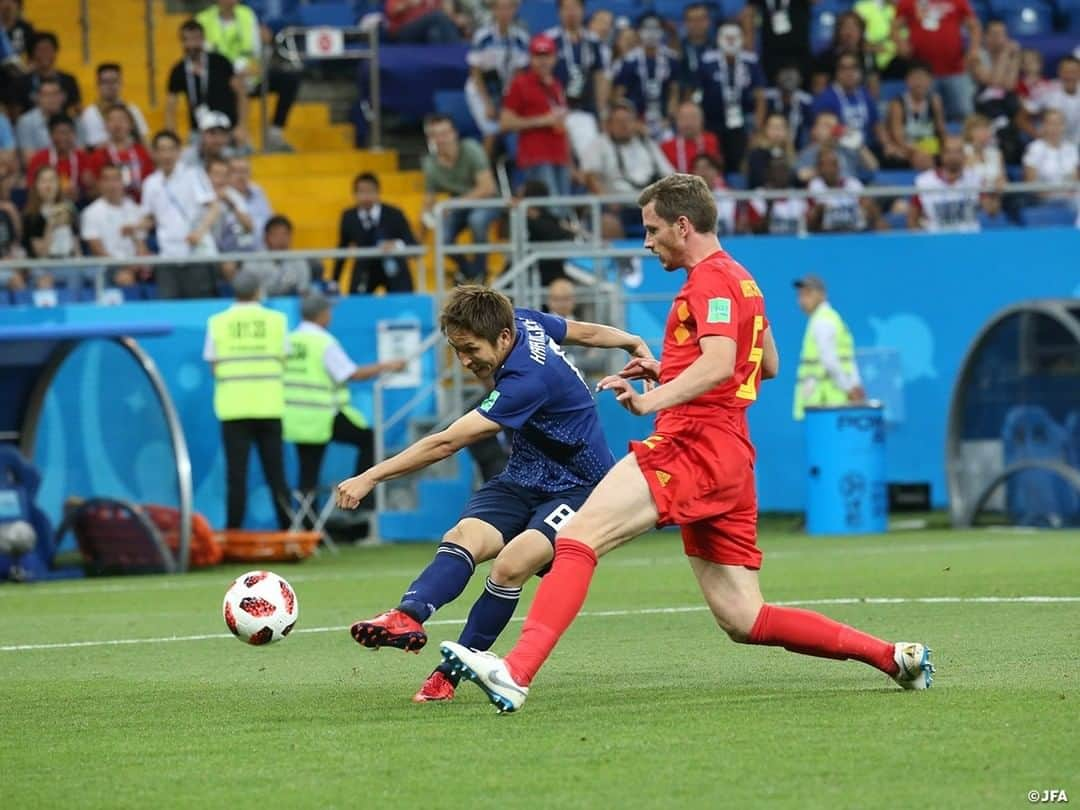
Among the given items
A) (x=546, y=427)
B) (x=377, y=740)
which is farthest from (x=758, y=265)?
(x=377, y=740)

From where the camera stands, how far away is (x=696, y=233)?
26.2 feet

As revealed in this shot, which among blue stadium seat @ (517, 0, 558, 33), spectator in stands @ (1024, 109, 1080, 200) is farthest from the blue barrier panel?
spectator in stands @ (1024, 109, 1080, 200)

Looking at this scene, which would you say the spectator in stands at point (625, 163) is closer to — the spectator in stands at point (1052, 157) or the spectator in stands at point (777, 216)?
the spectator in stands at point (777, 216)

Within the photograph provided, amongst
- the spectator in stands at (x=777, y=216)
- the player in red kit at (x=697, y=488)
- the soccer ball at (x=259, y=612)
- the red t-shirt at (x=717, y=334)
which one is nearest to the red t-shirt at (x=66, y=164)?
the spectator in stands at (x=777, y=216)

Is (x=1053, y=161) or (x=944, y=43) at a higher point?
(x=944, y=43)

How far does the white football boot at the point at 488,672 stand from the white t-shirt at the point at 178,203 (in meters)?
13.1

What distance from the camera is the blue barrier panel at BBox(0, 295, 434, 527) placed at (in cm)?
2002

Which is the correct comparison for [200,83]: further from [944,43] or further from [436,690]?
[436,690]

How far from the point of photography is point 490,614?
8680 millimetres

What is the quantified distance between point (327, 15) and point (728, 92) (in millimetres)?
5234

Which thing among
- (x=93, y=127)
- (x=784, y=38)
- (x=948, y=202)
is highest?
(x=784, y=38)

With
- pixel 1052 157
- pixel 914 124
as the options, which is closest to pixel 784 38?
pixel 914 124

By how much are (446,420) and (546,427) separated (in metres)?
11.4

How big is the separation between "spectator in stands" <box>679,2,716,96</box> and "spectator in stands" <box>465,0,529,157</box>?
6.06 feet
